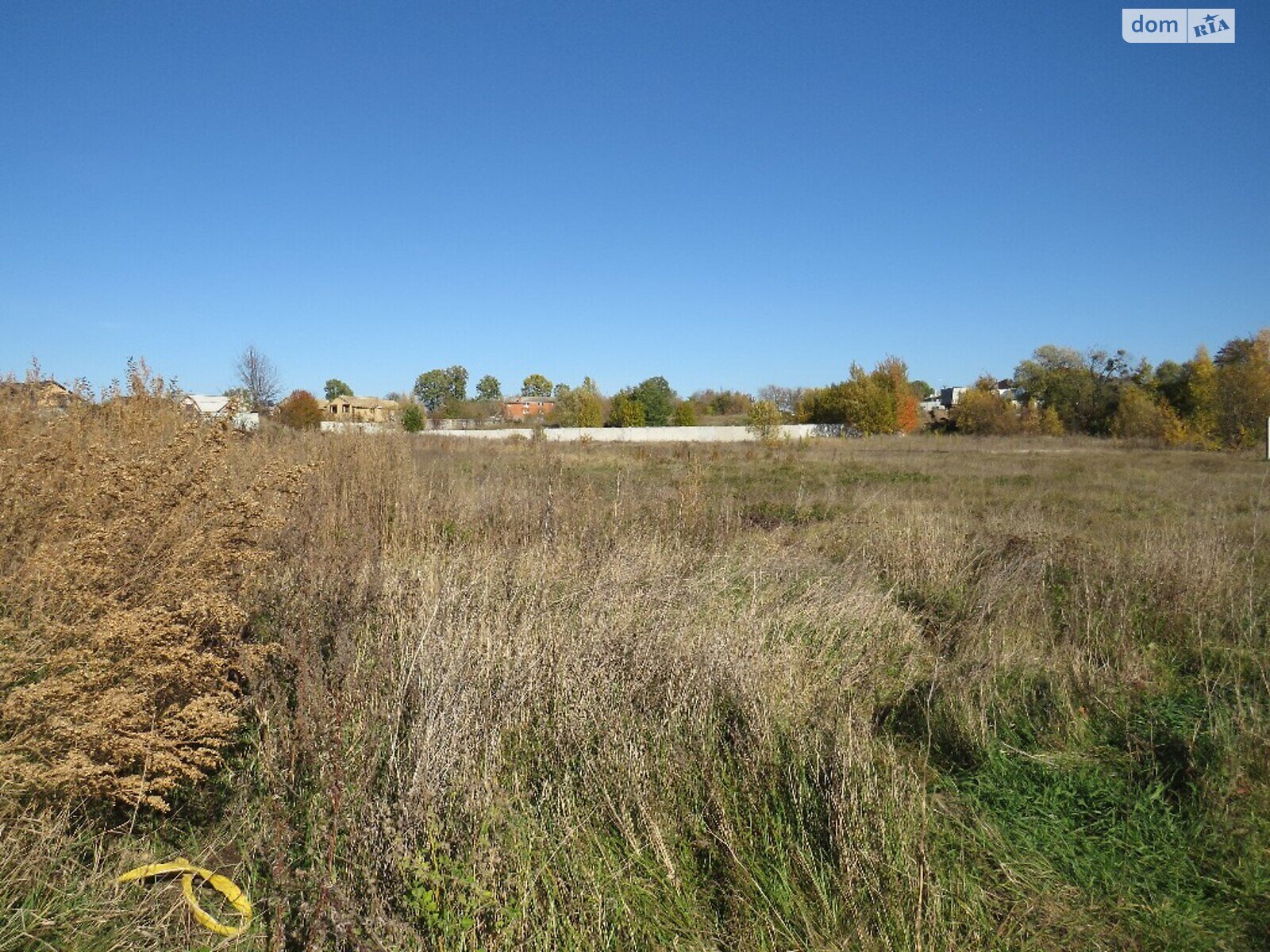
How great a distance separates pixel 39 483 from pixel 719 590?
421cm

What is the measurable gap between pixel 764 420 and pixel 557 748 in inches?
1615

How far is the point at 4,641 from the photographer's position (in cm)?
264

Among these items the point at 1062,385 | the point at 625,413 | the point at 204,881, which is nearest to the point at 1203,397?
the point at 1062,385

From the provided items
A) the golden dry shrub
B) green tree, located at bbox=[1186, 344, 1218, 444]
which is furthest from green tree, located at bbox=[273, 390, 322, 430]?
green tree, located at bbox=[1186, 344, 1218, 444]

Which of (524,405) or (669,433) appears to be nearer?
(669,433)

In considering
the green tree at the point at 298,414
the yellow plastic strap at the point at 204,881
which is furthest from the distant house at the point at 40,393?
the green tree at the point at 298,414

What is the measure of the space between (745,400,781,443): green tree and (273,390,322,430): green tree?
3145cm

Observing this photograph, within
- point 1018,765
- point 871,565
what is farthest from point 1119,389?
point 1018,765

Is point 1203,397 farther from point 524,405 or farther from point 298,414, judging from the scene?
point 524,405

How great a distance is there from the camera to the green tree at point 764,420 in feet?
138

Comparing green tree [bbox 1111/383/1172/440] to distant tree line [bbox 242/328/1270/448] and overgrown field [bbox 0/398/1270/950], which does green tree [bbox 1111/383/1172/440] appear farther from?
→ overgrown field [bbox 0/398/1270/950]

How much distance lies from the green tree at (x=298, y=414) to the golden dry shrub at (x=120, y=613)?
6.66 meters

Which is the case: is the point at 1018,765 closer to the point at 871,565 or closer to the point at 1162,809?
the point at 1162,809

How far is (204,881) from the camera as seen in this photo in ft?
8.75
